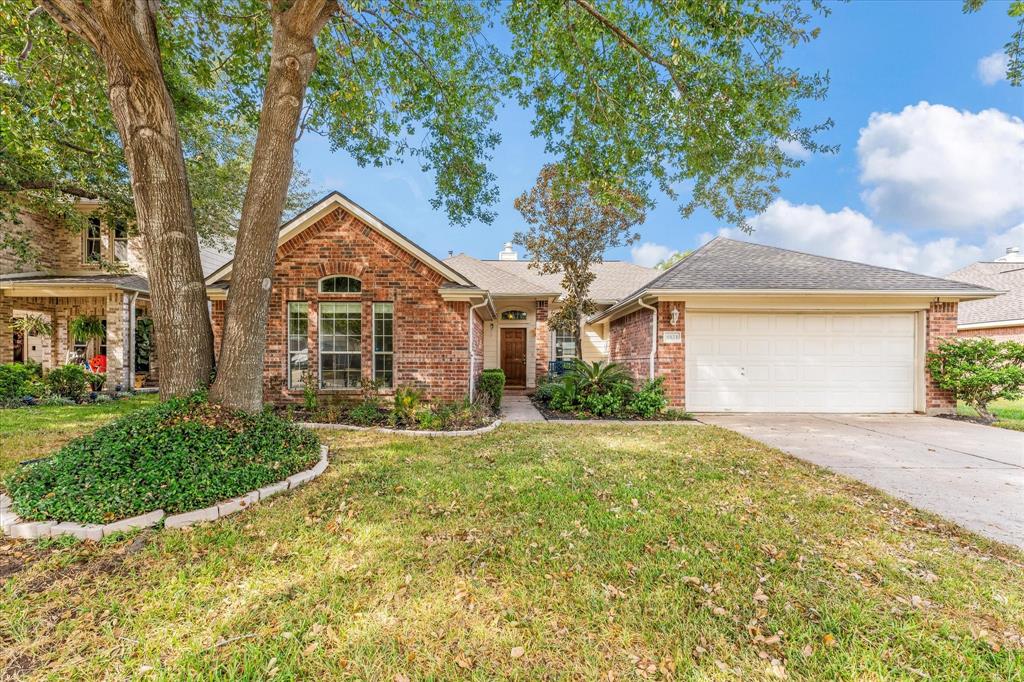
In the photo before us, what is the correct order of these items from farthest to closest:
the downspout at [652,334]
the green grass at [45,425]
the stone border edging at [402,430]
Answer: the downspout at [652,334], the stone border edging at [402,430], the green grass at [45,425]

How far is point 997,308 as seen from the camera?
14.6 m

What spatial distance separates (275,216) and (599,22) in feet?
17.6

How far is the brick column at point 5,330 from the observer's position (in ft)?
37.3

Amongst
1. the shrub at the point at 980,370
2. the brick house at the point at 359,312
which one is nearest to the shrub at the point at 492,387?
the brick house at the point at 359,312

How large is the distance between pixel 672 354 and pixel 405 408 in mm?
6009

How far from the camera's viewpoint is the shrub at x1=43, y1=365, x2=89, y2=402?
32.6ft

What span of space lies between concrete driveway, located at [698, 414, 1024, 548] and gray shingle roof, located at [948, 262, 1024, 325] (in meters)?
10.0

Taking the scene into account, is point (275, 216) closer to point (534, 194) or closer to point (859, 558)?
point (859, 558)

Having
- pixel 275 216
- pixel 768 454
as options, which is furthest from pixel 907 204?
pixel 275 216

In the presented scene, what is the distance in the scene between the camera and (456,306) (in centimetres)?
851

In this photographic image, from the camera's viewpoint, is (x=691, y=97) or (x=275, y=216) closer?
(x=275, y=216)

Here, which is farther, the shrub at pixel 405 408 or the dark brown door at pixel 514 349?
the dark brown door at pixel 514 349

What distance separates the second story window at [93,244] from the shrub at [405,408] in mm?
12869

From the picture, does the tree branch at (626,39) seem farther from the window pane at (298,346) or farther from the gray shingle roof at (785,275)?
the window pane at (298,346)
